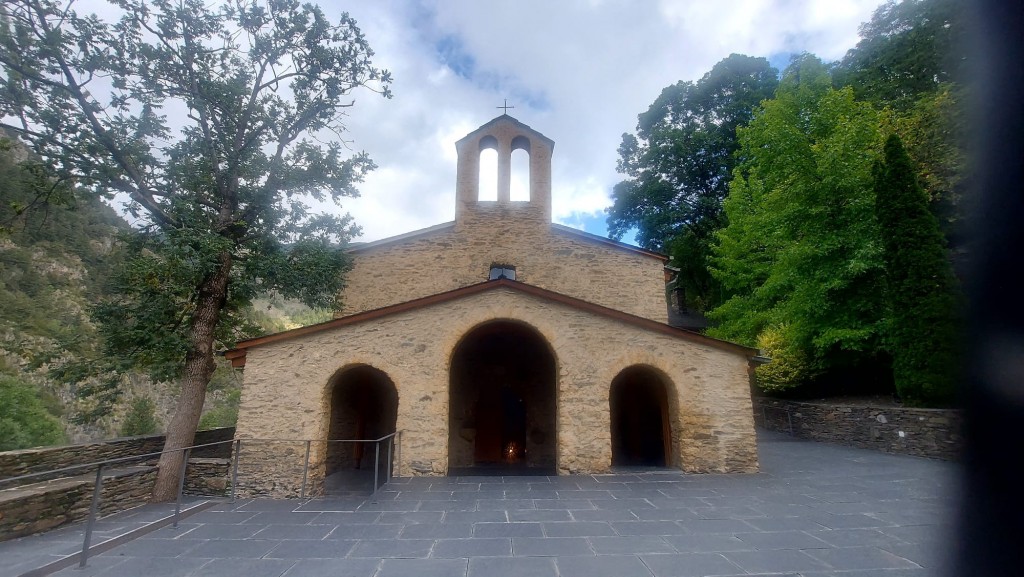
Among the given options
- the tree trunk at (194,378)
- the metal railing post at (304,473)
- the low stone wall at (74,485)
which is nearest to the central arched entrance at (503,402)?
the metal railing post at (304,473)

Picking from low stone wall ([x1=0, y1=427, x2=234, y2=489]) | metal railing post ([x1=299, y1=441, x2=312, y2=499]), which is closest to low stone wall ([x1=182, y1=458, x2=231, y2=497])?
metal railing post ([x1=299, y1=441, x2=312, y2=499])

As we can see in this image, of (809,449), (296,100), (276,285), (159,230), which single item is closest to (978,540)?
(276,285)

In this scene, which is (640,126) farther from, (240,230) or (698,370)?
(240,230)

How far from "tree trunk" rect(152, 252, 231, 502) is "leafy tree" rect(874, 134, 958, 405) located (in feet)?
52.7

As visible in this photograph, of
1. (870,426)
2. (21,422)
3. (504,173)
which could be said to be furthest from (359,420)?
(870,426)

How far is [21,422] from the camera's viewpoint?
14625mm

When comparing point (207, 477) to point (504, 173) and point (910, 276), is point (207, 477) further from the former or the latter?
point (910, 276)

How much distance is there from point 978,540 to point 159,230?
1180cm

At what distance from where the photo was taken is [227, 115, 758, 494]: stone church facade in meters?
8.06

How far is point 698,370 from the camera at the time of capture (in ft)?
28.7

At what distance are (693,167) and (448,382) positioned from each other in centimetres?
2176

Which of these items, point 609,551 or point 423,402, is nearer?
point 609,551

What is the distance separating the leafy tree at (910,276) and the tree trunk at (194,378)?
16.1 metres

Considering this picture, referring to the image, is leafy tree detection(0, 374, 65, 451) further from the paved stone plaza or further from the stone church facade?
the stone church facade
